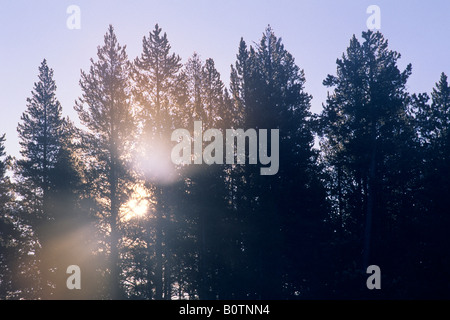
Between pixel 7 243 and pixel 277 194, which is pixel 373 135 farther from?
pixel 7 243

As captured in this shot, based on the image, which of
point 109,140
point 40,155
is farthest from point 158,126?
point 40,155

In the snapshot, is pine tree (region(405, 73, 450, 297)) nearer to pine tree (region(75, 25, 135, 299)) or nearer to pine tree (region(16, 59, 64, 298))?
pine tree (region(75, 25, 135, 299))

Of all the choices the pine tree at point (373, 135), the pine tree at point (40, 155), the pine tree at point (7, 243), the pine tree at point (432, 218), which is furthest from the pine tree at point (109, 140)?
the pine tree at point (432, 218)

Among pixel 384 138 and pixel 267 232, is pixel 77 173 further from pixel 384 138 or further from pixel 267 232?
pixel 384 138

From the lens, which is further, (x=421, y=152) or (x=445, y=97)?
(x=445, y=97)

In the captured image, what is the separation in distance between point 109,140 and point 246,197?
29.3 feet

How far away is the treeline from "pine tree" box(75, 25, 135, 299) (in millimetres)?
64

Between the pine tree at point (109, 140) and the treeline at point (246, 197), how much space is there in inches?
2.5

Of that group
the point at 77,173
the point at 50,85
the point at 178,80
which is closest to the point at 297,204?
the point at 178,80

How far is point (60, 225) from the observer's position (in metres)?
22.9

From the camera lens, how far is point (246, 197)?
21.8m

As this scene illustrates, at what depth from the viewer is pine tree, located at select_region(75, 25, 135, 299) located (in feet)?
70.8

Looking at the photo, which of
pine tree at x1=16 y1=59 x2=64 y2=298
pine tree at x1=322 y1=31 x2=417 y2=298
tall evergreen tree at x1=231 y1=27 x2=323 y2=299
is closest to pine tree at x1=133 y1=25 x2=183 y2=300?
tall evergreen tree at x1=231 y1=27 x2=323 y2=299

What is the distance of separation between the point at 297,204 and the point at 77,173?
14.4 metres
